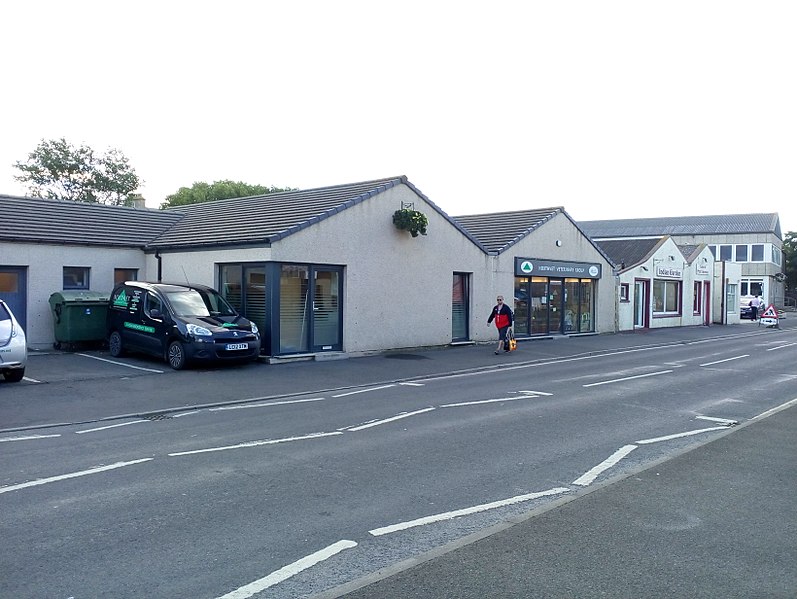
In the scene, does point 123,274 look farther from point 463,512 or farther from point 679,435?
point 463,512

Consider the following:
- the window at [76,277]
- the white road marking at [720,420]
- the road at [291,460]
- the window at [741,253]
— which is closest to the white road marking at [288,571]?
the road at [291,460]

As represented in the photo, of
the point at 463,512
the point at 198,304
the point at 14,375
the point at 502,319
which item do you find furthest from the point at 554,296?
the point at 463,512

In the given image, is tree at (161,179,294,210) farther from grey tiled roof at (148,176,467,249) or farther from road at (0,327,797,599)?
road at (0,327,797,599)

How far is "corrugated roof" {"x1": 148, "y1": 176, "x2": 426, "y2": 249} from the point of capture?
19.4 meters

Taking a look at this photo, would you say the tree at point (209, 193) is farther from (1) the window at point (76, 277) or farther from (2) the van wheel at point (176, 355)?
(2) the van wheel at point (176, 355)

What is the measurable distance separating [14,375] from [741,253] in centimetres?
6992

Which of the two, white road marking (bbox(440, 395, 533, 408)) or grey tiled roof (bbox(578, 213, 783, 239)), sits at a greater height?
grey tiled roof (bbox(578, 213, 783, 239))

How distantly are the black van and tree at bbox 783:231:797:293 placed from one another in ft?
248

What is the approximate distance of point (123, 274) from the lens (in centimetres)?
2217

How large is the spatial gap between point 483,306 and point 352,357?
655cm

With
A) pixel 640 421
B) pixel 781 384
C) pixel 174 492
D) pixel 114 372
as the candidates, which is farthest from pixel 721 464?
pixel 114 372

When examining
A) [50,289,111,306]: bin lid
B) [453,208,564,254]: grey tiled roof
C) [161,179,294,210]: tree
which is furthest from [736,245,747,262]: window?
[50,289,111,306]: bin lid

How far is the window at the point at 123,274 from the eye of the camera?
21.9 m

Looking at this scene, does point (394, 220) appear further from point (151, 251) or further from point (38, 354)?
point (38, 354)
